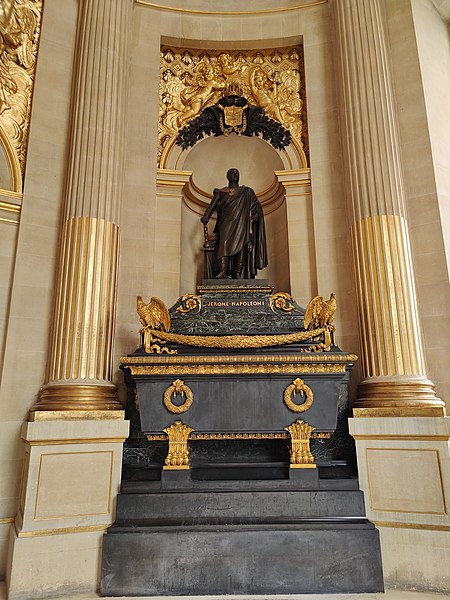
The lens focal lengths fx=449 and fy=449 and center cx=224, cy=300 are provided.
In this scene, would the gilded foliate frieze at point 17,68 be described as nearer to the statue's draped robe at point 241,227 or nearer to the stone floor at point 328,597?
the statue's draped robe at point 241,227

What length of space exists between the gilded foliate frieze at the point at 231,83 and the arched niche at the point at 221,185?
44 centimetres

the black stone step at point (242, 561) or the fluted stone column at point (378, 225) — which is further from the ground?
the fluted stone column at point (378, 225)

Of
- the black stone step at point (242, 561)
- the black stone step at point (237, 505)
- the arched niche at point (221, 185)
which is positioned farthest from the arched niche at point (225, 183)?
the black stone step at point (242, 561)

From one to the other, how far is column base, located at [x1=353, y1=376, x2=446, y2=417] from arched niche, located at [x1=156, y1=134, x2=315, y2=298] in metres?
1.84

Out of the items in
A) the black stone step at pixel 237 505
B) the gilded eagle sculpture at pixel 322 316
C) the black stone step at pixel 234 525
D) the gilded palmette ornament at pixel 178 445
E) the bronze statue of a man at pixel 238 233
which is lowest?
the black stone step at pixel 234 525

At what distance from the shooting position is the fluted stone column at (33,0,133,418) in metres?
4.67

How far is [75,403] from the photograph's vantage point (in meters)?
4.43

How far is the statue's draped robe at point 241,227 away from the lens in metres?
5.77

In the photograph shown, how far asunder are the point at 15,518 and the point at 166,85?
19.9 ft

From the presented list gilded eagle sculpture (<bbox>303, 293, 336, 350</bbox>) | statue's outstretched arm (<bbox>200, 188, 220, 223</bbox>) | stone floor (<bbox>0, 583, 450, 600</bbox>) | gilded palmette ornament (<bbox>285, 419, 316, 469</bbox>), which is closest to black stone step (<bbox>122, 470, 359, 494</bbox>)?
gilded palmette ornament (<bbox>285, 419, 316, 469</bbox>)

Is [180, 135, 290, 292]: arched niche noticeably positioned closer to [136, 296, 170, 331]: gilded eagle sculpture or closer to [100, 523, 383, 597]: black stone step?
[136, 296, 170, 331]: gilded eagle sculpture

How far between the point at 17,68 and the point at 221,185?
3150 mm

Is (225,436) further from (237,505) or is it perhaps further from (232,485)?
(237,505)

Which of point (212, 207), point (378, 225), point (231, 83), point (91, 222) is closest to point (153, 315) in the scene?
point (91, 222)
